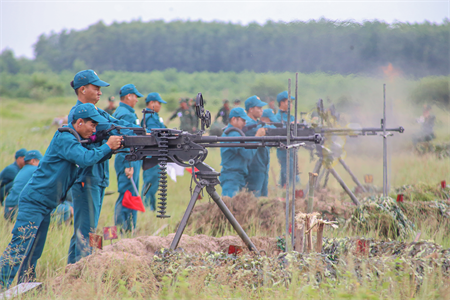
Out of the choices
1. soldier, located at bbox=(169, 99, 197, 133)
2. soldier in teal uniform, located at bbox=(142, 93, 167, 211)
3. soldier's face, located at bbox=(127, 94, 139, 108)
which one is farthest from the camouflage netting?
soldier, located at bbox=(169, 99, 197, 133)

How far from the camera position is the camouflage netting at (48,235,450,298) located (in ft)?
10.5

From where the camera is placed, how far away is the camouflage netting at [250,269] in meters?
3.20

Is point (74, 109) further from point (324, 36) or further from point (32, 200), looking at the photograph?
point (324, 36)

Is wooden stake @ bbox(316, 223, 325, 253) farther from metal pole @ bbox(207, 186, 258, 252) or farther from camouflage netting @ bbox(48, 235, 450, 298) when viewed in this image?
metal pole @ bbox(207, 186, 258, 252)

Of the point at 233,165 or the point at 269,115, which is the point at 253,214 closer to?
the point at 233,165

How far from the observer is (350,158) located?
40.3 ft

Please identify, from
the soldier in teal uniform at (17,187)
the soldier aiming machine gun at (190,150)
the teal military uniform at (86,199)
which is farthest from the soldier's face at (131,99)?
the soldier aiming machine gun at (190,150)

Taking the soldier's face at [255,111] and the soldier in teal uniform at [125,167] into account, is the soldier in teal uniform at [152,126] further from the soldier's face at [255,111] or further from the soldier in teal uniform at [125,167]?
the soldier's face at [255,111]

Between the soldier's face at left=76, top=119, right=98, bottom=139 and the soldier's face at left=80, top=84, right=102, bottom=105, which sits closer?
the soldier's face at left=76, top=119, right=98, bottom=139

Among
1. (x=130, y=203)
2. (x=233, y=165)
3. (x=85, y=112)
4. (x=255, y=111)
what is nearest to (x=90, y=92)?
(x=85, y=112)

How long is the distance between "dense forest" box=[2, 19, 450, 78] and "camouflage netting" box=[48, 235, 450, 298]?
7898 millimetres

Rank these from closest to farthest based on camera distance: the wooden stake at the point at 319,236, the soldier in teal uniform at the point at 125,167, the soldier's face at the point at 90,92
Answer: the wooden stake at the point at 319,236 → the soldier's face at the point at 90,92 → the soldier in teal uniform at the point at 125,167

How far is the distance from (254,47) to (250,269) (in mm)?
23603

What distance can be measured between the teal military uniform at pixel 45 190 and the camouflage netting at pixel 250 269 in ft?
1.67
